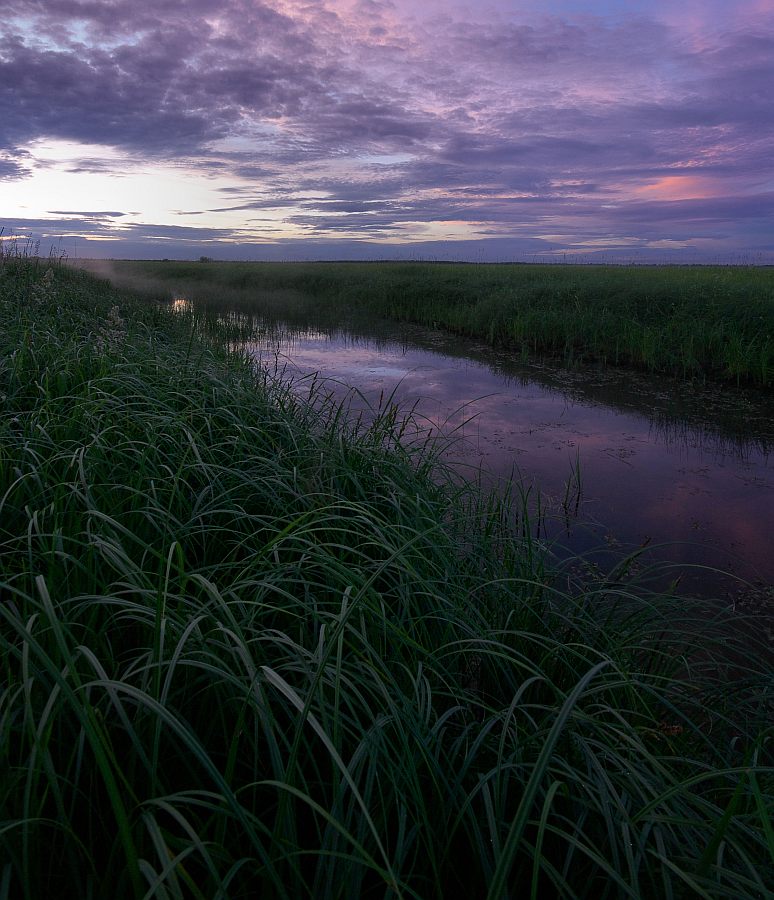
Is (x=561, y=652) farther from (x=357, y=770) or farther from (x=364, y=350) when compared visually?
(x=364, y=350)

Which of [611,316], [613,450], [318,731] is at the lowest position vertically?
[613,450]

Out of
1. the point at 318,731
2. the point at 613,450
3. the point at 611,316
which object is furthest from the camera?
the point at 611,316

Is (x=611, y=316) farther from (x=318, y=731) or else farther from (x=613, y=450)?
(x=318, y=731)

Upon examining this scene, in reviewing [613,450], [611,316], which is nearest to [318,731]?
[613,450]

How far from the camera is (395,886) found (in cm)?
97

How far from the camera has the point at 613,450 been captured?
22.5 ft

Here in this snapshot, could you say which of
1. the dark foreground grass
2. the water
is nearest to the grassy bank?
the water

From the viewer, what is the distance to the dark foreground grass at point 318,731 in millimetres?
1180

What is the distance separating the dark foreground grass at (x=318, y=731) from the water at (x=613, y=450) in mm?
716

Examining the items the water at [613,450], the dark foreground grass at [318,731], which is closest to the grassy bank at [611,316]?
the water at [613,450]

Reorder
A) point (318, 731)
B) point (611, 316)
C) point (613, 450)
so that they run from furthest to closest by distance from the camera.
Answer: point (611, 316) < point (613, 450) < point (318, 731)

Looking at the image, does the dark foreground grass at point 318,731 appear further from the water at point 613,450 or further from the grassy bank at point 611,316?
the grassy bank at point 611,316

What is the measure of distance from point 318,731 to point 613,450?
21.0 ft

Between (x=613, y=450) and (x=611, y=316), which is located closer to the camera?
(x=613, y=450)
